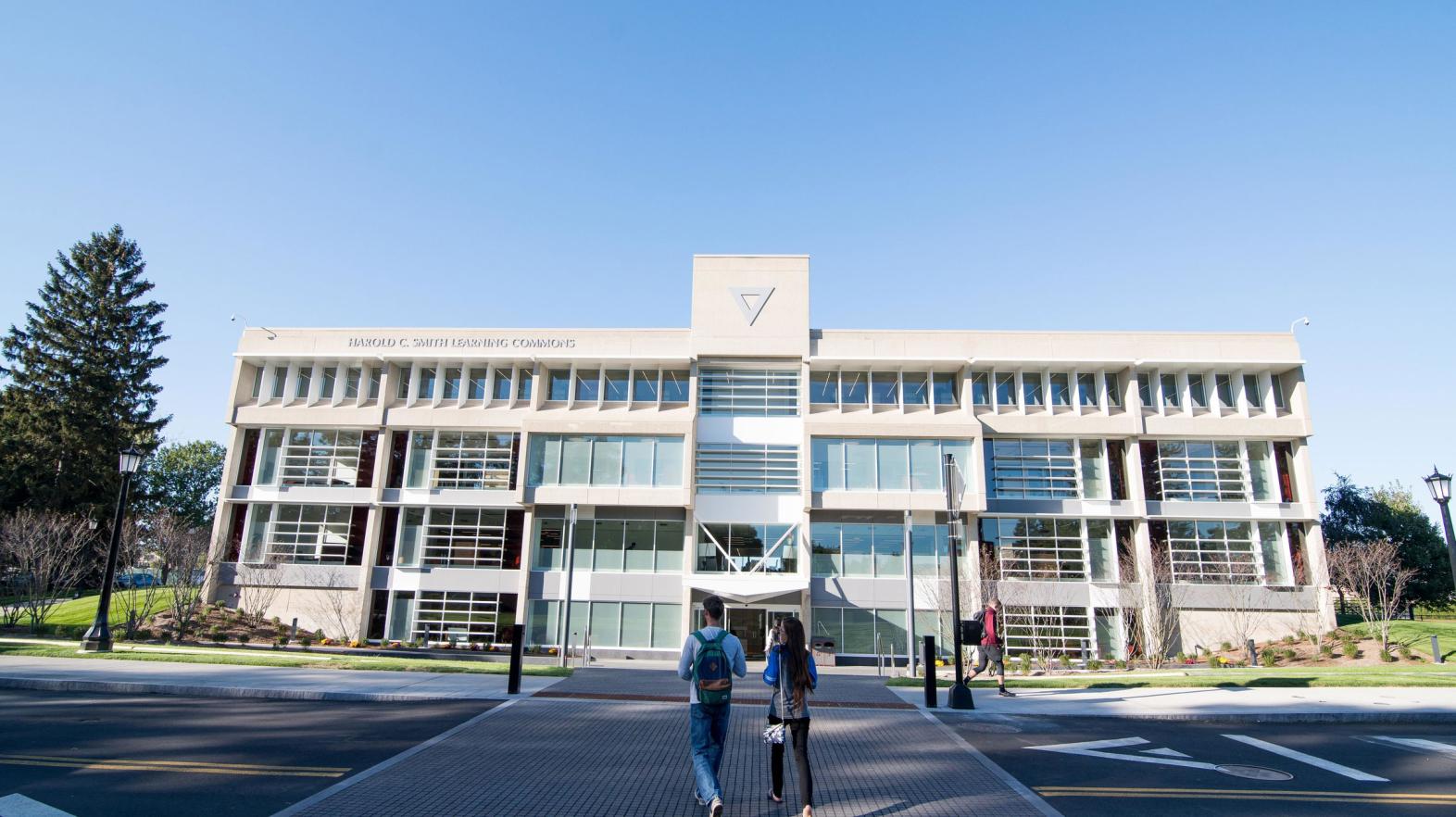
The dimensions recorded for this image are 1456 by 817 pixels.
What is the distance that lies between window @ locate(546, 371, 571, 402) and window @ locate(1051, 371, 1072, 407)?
22533mm

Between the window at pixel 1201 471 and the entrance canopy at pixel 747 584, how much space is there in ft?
55.4

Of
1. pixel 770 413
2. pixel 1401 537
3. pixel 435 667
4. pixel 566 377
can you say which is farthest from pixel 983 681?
pixel 1401 537

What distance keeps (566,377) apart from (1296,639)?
32.7 m

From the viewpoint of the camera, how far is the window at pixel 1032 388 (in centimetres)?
3378

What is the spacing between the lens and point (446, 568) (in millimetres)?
33344

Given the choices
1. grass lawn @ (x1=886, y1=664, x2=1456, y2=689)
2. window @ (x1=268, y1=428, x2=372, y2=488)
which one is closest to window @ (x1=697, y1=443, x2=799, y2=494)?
grass lawn @ (x1=886, y1=664, x2=1456, y2=689)

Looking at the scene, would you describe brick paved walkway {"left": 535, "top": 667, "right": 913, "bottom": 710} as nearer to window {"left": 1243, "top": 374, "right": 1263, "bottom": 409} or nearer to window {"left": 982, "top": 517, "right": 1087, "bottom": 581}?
window {"left": 982, "top": 517, "right": 1087, "bottom": 581}

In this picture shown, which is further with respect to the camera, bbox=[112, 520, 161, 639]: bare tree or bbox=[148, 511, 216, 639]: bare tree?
bbox=[112, 520, 161, 639]: bare tree

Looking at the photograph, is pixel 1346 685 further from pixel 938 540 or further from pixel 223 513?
pixel 223 513

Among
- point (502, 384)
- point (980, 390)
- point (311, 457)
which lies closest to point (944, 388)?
point (980, 390)

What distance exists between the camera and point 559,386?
116 ft

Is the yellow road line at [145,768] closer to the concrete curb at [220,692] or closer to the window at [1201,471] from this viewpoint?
the concrete curb at [220,692]

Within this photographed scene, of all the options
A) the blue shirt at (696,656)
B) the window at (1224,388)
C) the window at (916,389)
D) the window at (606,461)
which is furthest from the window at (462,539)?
the window at (1224,388)

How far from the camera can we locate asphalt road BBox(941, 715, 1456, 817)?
6.97 meters
